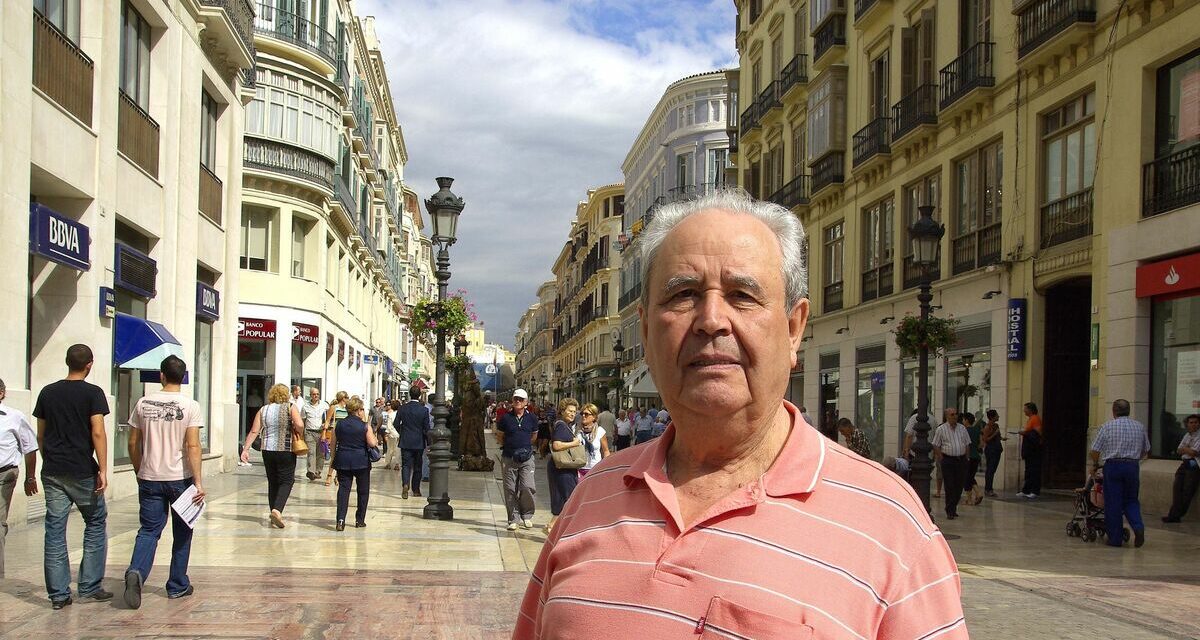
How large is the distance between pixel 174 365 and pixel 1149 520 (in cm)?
1340

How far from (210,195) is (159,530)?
1490 centimetres

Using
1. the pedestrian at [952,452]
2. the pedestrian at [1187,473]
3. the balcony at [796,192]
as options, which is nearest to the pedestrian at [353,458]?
the pedestrian at [952,452]

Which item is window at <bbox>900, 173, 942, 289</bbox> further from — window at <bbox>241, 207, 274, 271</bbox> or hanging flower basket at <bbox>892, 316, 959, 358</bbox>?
window at <bbox>241, 207, 274, 271</bbox>

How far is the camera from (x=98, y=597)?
8.23 meters

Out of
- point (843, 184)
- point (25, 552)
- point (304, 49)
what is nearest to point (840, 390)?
point (843, 184)

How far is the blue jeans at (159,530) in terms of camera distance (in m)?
8.05

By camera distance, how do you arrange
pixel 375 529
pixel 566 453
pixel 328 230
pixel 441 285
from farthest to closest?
pixel 328 230 → pixel 441 285 → pixel 375 529 → pixel 566 453

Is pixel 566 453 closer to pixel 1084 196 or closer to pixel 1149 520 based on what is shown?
pixel 1149 520

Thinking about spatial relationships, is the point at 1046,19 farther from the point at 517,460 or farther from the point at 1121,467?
the point at 517,460

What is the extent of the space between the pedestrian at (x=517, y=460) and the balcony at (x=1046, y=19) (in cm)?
1146

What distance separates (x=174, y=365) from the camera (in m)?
8.44

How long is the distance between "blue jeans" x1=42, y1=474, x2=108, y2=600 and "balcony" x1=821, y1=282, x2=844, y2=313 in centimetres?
2499

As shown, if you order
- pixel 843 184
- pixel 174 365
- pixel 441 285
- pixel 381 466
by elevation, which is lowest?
→ pixel 381 466

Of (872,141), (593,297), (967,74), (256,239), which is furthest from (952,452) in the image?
(593,297)
